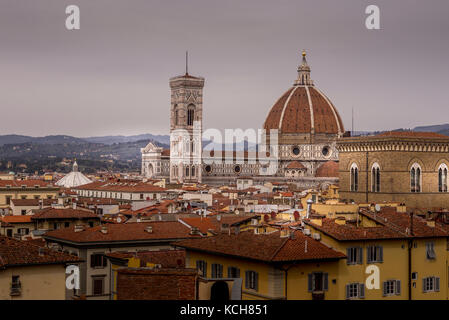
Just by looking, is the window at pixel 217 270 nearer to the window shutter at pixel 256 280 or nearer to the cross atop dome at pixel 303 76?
the window shutter at pixel 256 280

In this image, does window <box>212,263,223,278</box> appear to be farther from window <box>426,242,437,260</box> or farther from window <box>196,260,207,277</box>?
window <box>426,242,437,260</box>

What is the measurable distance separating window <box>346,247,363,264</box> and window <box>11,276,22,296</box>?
8.46 metres

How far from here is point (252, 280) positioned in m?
23.0

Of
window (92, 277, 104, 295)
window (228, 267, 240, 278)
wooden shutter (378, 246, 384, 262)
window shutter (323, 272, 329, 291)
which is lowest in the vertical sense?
window (92, 277, 104, 295)

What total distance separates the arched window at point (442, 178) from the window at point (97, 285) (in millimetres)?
34533

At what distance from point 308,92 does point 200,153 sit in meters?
22.7

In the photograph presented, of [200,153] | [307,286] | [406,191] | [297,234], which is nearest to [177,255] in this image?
[297,234]

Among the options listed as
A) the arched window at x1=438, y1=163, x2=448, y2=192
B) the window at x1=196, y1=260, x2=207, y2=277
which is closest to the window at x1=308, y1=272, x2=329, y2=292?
the window at x1=196, y1=260, x2=207, y2=277

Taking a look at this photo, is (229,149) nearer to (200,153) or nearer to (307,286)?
(200,153)

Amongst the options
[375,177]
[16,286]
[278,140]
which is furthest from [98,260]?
[278,140]

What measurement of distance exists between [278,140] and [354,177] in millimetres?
89912

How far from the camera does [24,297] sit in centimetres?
2205

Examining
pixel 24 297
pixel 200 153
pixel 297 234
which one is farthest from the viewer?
pixel 200 153

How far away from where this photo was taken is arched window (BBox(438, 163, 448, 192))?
202 ft
